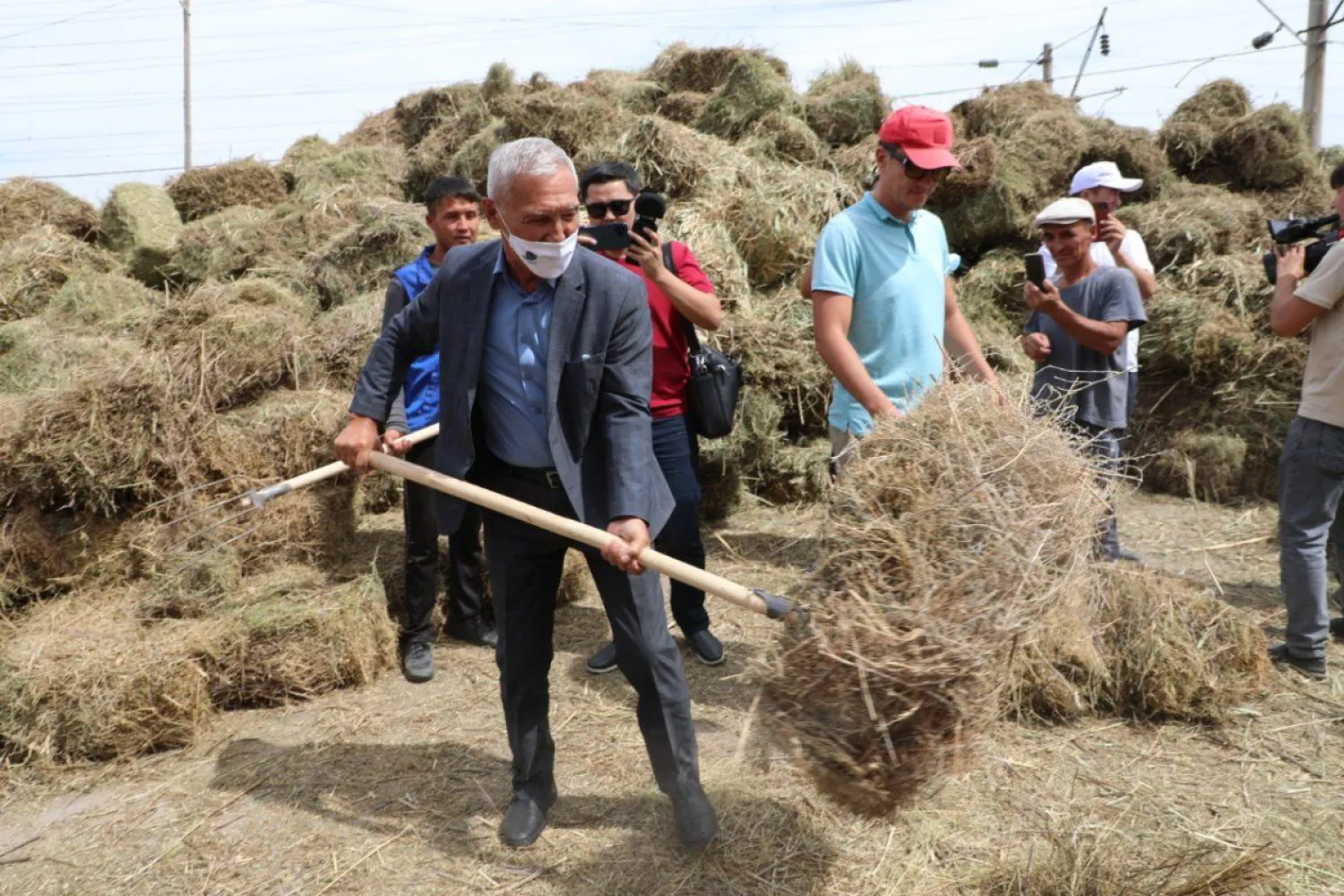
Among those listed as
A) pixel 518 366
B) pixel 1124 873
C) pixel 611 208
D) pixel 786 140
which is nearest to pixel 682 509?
pixel 611 208

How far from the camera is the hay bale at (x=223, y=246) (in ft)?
27.9

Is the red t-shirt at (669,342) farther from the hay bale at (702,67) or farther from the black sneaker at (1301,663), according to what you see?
the hay bale at (702,67)

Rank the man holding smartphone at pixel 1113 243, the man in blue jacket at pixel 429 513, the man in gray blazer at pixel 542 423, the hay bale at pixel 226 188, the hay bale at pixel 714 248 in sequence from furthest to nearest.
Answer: the hay bale at pixel 226 188, the hay bale at pixel 714 248, the man holding smartphone at pixel 1113 243, the man in blue jacket at pixel 429 513, the man in gray blazer at pixel 542 423

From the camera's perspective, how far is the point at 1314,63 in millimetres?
12367

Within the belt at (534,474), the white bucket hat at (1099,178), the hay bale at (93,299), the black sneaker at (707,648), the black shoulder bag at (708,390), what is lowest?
the black sneaker at (707,648)

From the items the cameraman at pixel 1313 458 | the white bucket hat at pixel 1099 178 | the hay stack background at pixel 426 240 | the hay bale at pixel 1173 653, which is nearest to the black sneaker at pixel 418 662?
the hay stack background at pixel 426 240

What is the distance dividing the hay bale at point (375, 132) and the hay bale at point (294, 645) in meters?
8.19

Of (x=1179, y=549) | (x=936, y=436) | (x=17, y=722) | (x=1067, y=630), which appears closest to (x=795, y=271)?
(x=1179, y=549)

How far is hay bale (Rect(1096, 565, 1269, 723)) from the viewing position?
3795mm

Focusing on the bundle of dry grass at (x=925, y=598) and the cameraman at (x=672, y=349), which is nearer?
the bundle of dry grass at (x=925, y=598)

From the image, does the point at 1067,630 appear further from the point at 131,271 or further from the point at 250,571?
the point at 131,271

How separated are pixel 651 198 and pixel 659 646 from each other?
1.94 metres

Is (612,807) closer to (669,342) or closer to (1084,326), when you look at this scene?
(669,342)

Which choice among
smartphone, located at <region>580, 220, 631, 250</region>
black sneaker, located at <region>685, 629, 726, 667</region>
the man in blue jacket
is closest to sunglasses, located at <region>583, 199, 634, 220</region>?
smartphone, located at <region>580, 220, 631, 250</region>
